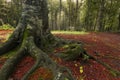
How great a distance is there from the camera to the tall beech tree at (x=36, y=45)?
5.32m

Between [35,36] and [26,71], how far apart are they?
1.72 metres

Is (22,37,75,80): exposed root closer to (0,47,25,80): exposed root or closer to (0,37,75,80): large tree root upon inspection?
(0,37,75,80): large tree root

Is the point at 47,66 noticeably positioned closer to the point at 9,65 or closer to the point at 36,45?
the point at 9,65

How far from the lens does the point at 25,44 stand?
6320 millimetres

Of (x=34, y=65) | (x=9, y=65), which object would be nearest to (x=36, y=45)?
(x=34, y=65)

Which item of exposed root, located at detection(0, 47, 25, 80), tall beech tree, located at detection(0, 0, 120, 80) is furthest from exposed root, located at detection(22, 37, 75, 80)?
exposed root, located at detection(0, 47, 25, 80)

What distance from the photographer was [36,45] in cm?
672

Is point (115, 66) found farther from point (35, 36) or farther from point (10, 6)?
point (10, 6)

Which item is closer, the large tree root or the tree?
the large tree root

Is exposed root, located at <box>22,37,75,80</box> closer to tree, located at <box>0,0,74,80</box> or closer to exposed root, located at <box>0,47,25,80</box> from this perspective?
tree, located at <box>0,0,74,80</box>

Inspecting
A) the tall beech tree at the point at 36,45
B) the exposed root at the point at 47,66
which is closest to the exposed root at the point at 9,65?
the tall beech tree at the point at 36,45

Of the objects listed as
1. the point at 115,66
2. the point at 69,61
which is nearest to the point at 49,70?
the point at 69,61

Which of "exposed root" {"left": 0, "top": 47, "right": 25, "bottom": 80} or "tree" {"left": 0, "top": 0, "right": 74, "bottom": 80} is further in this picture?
"tree" {"left": 0, "top": 0, "right": 74, "bottom": 80}

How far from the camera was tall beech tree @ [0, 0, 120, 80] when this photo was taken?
17.5 ft
